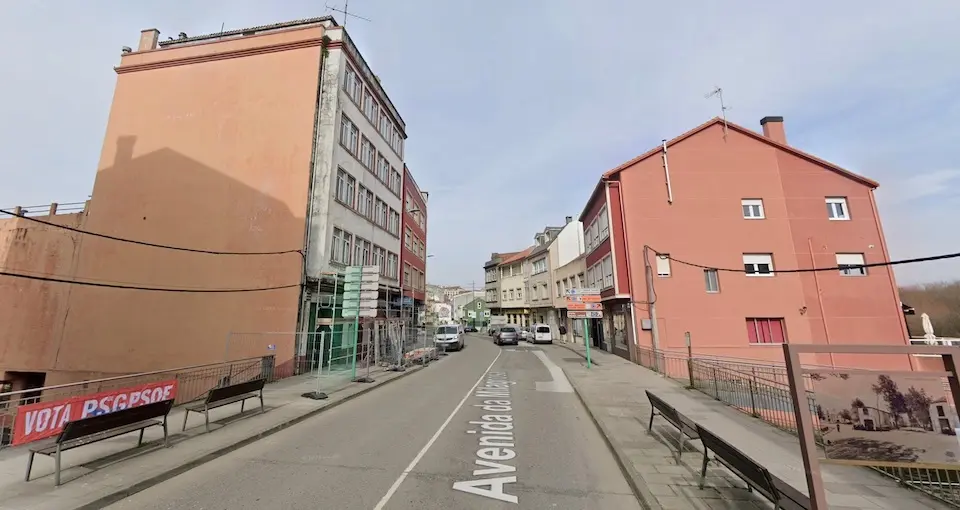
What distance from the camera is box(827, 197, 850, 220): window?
22.8m

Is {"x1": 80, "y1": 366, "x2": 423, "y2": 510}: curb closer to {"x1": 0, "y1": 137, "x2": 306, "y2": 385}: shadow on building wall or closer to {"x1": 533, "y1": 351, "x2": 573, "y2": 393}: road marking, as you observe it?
{"x1": 533, "y1": 351, "x2": 573, "y2": 393}: road marking

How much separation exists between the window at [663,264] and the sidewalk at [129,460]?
19.1 m

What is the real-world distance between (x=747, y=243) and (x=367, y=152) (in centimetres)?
2329

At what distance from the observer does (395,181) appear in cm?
3009

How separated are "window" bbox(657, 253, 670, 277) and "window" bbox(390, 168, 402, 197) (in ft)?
61.9

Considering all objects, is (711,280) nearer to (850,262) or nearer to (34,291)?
(850,262)

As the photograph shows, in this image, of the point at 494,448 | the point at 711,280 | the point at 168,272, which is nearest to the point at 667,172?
the point at 711,280

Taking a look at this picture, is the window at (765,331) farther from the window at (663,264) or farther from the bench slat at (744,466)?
the bench slat at (744,466)

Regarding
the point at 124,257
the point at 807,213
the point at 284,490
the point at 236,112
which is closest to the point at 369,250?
the point at 236,112

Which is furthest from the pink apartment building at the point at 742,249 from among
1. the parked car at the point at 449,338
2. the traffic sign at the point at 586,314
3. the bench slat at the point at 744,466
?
the bench slat at the point at 744,466

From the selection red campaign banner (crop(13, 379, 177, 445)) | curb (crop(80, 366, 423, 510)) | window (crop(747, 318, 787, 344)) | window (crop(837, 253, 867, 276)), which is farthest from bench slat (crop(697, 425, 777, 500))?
window (crop(837, 253, 867, 276))

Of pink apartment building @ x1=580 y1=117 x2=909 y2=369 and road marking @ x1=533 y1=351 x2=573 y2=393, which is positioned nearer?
road marking @ x1=533 y1=351 x2=573 y2=393

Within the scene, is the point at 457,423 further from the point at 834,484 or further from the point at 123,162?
the point at 123,162

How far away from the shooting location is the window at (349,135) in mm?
20859
